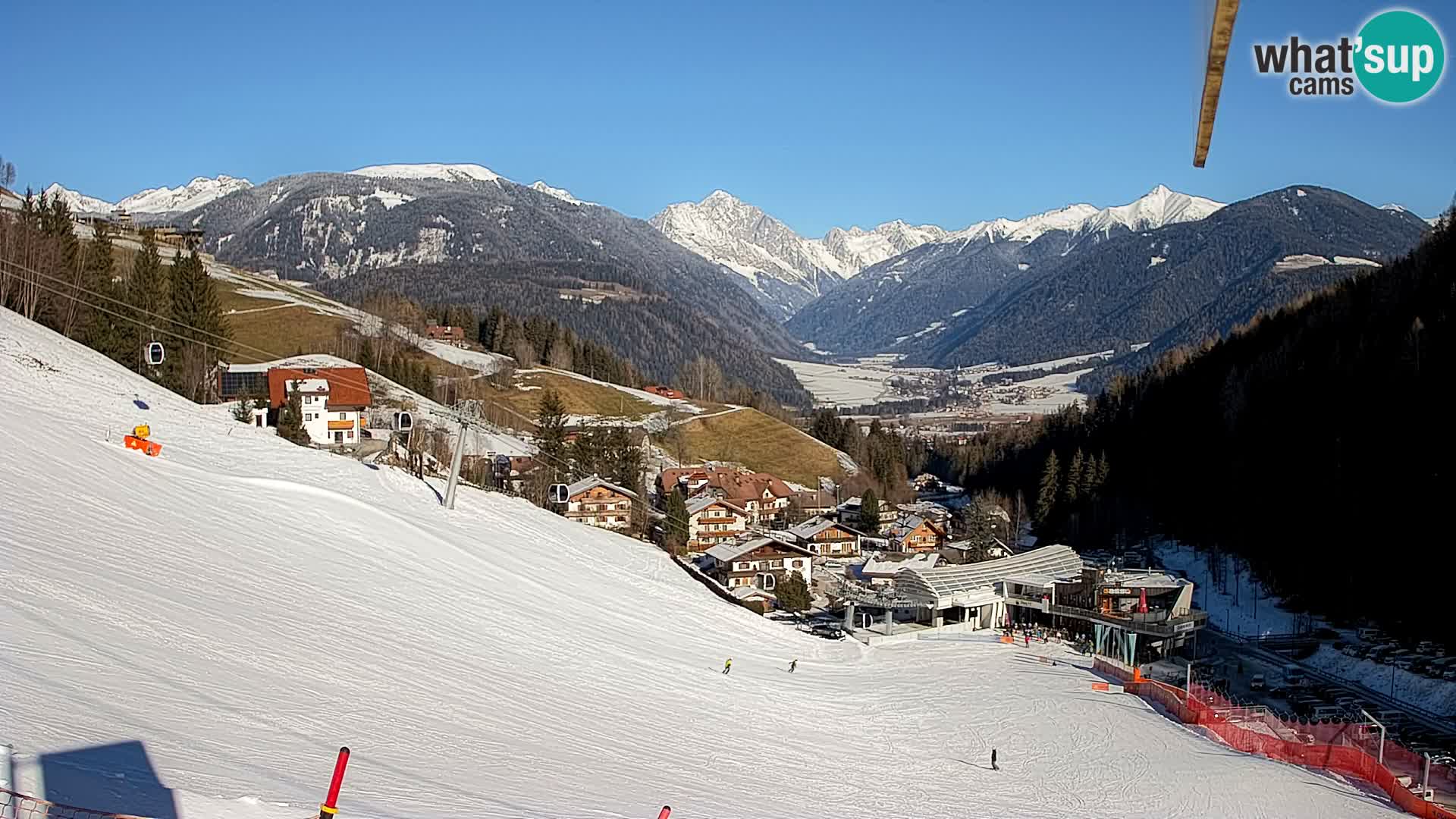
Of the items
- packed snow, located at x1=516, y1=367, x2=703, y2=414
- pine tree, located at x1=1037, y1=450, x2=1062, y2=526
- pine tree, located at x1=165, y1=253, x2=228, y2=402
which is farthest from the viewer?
packed snow, located at x1=516, y1=367, x2=703, y2=414

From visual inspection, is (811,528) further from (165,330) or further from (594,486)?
(165,330)

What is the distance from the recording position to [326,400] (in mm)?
57438

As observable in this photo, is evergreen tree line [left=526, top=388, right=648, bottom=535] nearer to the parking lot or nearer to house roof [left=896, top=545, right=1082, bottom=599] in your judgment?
house roof [left=896, top=545, right=1082, bottom=599]

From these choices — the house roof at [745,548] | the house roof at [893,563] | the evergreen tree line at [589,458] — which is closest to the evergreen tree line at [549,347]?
the evergreen tree line at [589,458]

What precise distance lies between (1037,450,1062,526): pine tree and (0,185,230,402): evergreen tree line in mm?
60131

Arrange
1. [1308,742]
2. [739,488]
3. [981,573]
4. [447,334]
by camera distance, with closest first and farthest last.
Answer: [1308,742] < [981,573] < [739,488] < [447,334]

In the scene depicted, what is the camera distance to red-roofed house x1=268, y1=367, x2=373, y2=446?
186ft

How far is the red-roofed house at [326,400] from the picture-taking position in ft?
186

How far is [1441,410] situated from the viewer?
2165 inches

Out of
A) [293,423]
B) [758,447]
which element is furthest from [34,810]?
[758,447]

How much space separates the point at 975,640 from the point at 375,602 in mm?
25815

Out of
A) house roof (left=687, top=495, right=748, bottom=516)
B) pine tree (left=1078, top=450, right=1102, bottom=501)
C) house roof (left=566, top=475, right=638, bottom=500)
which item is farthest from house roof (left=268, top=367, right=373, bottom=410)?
pine tree (left=1078, top=450, right=1102, bottom=501)

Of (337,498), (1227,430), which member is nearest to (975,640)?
(337,498)

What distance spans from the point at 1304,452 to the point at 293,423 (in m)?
55.4
